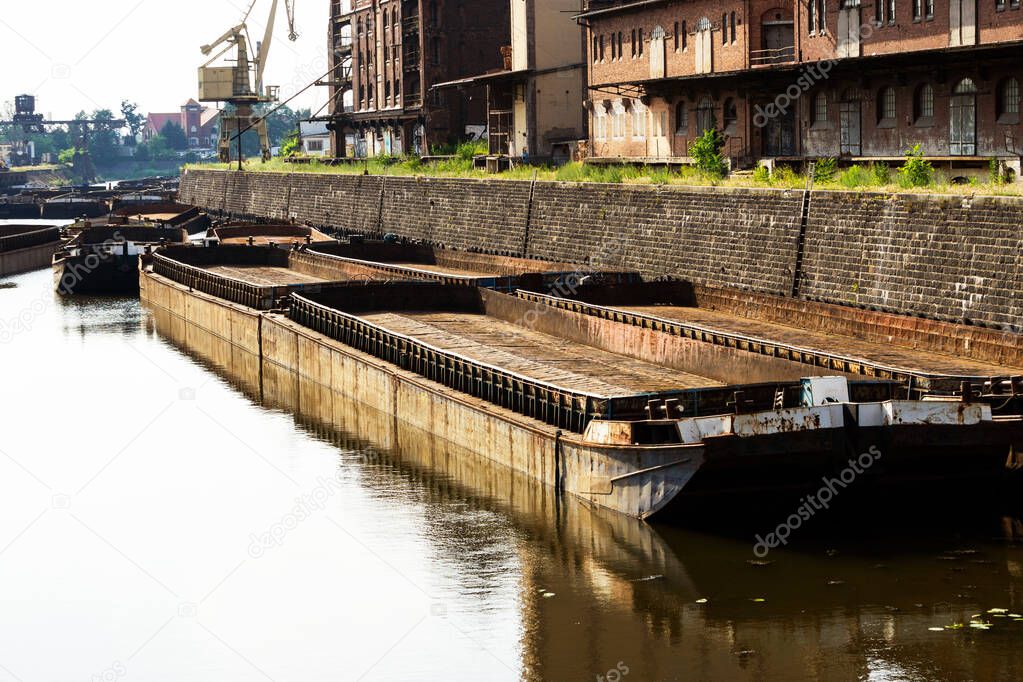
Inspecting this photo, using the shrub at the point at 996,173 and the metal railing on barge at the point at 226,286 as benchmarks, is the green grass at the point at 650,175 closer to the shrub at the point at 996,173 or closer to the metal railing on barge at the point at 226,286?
the shrub at the point at 996,173

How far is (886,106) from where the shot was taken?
1987 inches

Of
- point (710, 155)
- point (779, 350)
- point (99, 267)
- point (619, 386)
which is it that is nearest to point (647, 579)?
point (779, 350)

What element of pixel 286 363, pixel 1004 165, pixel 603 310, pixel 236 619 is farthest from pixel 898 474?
pixel 286 363

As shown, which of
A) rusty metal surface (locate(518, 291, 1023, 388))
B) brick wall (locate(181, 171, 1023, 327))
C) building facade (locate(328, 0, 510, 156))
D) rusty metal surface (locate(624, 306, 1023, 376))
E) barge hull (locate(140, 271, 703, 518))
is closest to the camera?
barge hull (locate(140, 271, 703, 518))

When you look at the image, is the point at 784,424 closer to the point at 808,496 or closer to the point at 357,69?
the point at 808,496

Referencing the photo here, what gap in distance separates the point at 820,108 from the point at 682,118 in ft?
36.4

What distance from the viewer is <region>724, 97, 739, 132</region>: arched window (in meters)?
60.4

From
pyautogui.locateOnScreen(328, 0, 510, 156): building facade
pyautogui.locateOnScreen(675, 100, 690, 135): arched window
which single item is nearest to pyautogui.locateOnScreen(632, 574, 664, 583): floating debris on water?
pyautogui.locateOnScreen(675, 100, 690, 135): arched window

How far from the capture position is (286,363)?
145ft

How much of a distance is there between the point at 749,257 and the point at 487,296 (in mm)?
7725

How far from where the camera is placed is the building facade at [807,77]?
1797 inches

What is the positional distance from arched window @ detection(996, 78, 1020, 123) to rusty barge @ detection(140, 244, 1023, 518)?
10970 millimetres

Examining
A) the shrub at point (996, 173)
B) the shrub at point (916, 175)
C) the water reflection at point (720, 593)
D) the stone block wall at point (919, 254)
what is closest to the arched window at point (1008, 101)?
the shrub at point (996, 173)

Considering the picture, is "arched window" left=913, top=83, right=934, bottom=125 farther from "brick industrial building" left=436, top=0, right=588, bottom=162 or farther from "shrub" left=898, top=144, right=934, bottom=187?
"brick industrial building" left=436, top=0, right=588, bottom=162
